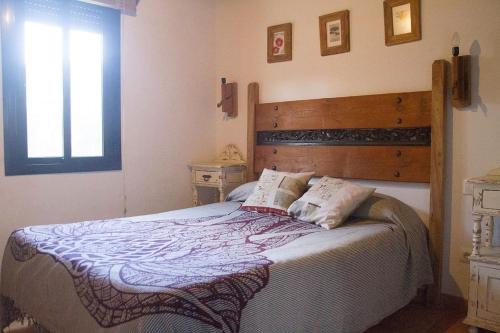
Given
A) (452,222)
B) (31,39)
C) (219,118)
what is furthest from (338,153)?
(31,39)

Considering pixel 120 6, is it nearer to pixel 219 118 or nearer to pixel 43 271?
pixel 219 118

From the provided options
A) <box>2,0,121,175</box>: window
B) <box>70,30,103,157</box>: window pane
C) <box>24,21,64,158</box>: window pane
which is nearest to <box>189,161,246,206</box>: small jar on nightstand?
<box>2,0,121,175</box>: window

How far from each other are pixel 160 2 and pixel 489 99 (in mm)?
2617

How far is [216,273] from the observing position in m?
1.46

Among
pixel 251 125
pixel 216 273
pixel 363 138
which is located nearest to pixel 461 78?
pixel 363 138

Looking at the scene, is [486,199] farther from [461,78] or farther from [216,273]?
[216,273]

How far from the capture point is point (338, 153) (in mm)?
2982

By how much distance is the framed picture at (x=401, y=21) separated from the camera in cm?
262

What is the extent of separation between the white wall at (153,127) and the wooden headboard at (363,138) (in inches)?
23.2

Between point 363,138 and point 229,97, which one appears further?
point 229,97

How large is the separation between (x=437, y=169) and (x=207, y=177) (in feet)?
5.98

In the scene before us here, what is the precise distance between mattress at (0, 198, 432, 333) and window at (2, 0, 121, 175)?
85 cm

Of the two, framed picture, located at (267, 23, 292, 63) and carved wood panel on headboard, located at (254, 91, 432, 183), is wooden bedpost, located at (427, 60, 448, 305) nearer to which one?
carved wood panel on headboard, located at (254, 91, 432, 183)

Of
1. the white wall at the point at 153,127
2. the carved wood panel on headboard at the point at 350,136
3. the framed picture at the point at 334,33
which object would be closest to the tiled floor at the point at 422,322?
the carved wood panel on headboard at the point at 350,136
